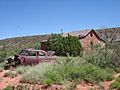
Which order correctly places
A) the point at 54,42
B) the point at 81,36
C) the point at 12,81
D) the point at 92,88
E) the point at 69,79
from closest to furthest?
the point at 92,88
the point at 69,79
the point at 12,81
the point at 54,42
the point at 81,36

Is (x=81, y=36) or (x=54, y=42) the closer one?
(x=54, y=42)

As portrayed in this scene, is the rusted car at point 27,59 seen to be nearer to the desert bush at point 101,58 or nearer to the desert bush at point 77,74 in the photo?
the desert bush at point 101,58

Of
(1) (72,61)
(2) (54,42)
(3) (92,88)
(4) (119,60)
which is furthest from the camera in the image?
(2) (54,42)

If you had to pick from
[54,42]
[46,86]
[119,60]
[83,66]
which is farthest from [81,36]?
[46,86]

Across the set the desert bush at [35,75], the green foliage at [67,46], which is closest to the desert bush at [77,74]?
the desert bush at [35,75]

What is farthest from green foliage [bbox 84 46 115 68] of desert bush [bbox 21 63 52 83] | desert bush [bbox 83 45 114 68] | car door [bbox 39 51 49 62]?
car door [bbox 39 51 49 62]

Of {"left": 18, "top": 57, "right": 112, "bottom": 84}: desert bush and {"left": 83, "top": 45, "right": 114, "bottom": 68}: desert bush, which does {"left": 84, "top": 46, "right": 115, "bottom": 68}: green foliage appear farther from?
{"left": 18, "top": 57, "right": 112, "bottom": 84}: desert bush

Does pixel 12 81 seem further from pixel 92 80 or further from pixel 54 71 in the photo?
pixel 92 80

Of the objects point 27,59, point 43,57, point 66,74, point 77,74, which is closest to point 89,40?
point 43,57

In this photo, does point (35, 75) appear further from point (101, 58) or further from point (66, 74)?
point (101, 58)

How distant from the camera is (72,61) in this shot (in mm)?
19234

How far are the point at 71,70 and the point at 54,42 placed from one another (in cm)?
2211

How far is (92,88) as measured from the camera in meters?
15.4

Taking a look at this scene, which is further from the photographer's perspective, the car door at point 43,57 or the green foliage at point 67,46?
the green foliage at point 67,46
